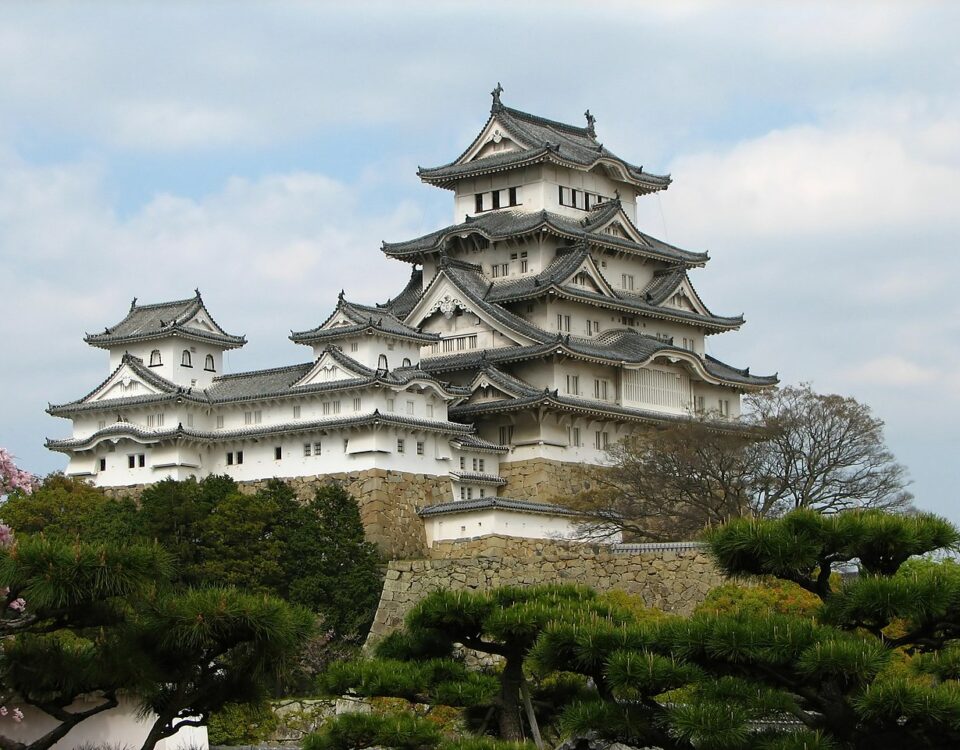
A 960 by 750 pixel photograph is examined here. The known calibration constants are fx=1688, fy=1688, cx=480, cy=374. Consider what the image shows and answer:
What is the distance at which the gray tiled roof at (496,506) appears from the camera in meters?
45.2

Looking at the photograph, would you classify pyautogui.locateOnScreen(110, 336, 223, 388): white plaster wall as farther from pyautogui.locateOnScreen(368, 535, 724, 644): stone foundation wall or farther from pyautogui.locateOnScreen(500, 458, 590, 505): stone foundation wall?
pyautogui.locateOnScreen(368, 535, 724, 644): stone foundation wall

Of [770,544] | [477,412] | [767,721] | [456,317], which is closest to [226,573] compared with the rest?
[477,412]

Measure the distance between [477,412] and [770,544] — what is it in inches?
1304

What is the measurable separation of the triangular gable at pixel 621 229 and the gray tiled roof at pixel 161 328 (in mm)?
13032

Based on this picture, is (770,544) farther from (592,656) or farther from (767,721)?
(767,721)

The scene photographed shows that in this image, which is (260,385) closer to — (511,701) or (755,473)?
(755,473)

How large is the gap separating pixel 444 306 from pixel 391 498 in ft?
30.5

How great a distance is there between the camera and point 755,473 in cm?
4306

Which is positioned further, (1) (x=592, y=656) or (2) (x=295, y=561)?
(2) (x=295, y=561)

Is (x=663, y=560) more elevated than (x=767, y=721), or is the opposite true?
(x=663, y=560)

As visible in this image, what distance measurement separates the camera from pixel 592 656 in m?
18.5

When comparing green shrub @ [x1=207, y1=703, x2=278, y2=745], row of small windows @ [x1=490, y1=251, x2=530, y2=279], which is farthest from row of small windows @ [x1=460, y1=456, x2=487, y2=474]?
green shrub @ [x1=207, y1=703, x2=278, y2=745]

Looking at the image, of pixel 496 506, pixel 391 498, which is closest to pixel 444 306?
pixel 391 498

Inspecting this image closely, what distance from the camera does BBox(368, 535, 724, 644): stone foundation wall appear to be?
36.8 meters
